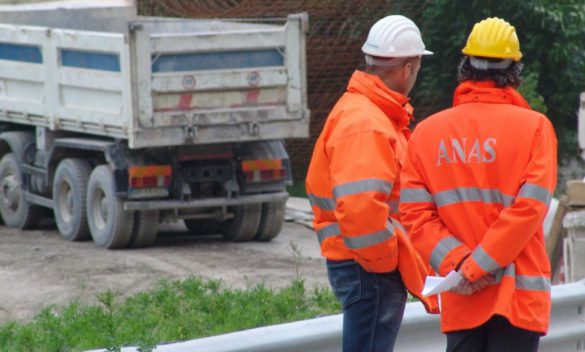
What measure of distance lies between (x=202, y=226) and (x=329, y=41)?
14.2 feet

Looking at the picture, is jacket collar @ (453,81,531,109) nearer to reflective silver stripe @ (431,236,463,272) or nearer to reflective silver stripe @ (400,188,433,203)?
reflective silver stripe @ (400,188,433,203)

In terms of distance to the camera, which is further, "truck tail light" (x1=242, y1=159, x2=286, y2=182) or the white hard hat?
"truck tail light" (x1=242, y1=159, x2=286, y2=182)

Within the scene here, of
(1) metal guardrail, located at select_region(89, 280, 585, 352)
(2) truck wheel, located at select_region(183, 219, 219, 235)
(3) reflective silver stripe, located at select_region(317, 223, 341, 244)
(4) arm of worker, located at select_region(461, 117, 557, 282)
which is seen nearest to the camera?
(4) arm of worker, located at select_region(461, 117, 557, 282)

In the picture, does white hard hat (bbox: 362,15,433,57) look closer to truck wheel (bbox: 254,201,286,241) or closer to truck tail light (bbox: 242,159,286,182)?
truck tail light (bbox: 242,159,286,182)

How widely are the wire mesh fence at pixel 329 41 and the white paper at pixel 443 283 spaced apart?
40.3 ft

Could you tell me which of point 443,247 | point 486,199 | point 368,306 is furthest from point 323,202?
point 486,199

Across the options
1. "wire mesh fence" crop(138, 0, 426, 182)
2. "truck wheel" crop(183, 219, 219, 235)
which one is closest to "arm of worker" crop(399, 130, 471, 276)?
"truck wheel" crop(183, 219, 219, 235)

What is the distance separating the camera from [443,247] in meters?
4.81

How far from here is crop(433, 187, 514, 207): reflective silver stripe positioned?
473 centimetres

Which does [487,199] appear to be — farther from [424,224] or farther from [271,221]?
[271,221]

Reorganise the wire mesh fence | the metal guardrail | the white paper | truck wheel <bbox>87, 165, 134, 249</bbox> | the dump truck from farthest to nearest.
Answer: the wire mesh fence
truck wheel <bbox>87, 165, 134, 249</bbox>
the dump truck
the metal guardrail
the white paper

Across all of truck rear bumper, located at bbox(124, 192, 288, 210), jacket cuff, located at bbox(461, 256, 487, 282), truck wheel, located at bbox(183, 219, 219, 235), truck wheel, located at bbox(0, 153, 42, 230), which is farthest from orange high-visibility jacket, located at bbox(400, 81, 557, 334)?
truck wheel, located at bbox(0, 153, 42, 230)

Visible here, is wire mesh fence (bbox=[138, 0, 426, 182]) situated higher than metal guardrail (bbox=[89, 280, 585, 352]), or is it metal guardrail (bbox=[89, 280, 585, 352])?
wire mesh fence (bbox=[138, 0, 426, 182])

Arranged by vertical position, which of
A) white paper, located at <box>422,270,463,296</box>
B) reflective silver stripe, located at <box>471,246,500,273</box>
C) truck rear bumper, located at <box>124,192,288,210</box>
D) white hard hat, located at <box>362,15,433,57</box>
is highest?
white hard hat, located at <box>362,15,433,57</box>
